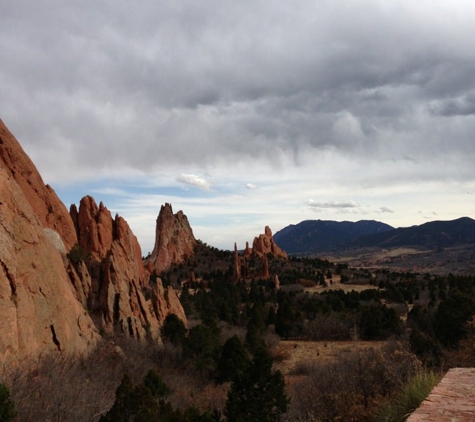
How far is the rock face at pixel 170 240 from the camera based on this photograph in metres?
122

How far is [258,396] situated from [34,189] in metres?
22.6

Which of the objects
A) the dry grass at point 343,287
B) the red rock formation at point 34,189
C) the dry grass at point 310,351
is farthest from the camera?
the dry grass at point 343,287

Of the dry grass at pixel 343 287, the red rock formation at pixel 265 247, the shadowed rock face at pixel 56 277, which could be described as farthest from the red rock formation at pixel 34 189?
the red rock formation at pixel 265 247

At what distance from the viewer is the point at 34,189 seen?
32.5 m

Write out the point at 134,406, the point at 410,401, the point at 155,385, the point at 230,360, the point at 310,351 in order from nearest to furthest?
the point at 410,401 < the point at 134,406 < the point at 155,385 < the point at 230,360 < the point at 310,351

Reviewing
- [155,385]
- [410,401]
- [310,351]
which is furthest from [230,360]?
[410,401]

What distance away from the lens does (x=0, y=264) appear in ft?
51.3

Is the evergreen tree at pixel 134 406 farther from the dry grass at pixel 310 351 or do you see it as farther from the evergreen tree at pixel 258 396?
the dry grass at pixel 310 351

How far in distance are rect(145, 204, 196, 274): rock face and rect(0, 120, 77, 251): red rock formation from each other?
265ft

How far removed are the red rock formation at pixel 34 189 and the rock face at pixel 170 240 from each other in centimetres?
8082

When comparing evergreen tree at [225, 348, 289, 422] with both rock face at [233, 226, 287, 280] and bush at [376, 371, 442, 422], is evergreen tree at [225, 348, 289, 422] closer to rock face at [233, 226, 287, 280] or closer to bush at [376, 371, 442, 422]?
bush at [376, 371, 442, 422]

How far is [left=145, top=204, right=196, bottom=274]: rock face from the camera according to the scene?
4813 inches

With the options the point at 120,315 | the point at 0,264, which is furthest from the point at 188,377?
the point at 0,264

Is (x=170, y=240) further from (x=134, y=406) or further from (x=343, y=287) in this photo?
(x=134, y=406)
